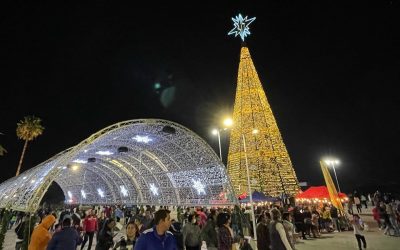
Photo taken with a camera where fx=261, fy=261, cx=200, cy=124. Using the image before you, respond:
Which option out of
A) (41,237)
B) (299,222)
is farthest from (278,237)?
(299,222)

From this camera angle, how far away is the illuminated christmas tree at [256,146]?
3222cm

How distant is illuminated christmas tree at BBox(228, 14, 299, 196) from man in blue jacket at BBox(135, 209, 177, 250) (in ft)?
93.5

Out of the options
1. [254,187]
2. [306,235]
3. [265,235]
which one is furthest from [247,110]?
[265,235]

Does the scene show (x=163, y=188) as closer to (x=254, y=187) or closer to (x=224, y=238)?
(x=254, y=187)

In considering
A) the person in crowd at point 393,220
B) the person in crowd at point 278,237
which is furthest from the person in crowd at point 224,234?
the person in crowd at point 393,220

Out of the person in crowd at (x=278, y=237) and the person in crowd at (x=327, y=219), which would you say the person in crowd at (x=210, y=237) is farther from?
the person in crowd at (x=327, y=219)

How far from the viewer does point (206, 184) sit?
88.5 ft

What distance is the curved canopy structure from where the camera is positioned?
61.9ft

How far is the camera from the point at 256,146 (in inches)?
1319

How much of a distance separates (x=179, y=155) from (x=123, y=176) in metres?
18.0

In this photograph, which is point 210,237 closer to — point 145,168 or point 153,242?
point 153,242

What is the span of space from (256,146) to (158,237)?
30.8m

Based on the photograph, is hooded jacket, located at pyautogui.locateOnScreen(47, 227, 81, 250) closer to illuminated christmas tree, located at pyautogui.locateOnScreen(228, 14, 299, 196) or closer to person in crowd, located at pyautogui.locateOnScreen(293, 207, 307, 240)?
person in crowd, located at pyautogui.locateOnScreen(293, 207, 307, 240)

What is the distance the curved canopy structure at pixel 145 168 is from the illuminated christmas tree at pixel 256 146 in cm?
733
